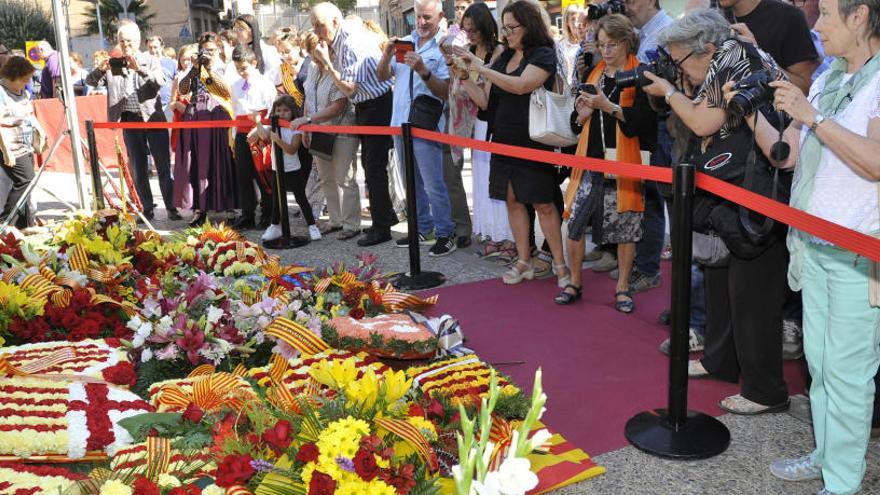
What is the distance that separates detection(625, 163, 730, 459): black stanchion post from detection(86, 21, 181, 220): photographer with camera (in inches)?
270

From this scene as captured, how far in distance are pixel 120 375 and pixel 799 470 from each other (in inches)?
114

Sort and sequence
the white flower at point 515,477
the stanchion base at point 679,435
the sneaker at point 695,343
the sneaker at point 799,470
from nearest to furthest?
the white flower at point 515,477 < the sneaker at point 799,470 < the stanchion base at point 679,435 < the sneaker at point 695,343

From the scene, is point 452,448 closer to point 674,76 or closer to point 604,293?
point 674,76

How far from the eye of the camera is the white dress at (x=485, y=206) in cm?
671

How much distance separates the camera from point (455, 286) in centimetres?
583

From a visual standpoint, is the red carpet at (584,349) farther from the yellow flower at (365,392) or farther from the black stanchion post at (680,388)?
the yellow flower at (365,392)

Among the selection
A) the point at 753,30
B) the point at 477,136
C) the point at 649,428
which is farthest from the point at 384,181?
the point at 649,428

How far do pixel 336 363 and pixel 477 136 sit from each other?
14.4 feet

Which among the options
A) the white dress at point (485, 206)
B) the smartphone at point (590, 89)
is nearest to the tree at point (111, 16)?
the white dress at point (485, 206)

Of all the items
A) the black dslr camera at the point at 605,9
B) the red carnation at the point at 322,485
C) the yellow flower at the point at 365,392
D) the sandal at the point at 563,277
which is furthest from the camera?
the sandal at the point at 563,277

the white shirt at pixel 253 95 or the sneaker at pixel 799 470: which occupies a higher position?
the white shirt at pixel 253 95

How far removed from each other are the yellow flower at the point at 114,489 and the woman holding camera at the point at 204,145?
6.32m

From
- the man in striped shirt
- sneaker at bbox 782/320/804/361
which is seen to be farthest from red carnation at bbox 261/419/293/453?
the man in striped shirt

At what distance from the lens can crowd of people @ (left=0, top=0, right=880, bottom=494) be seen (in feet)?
9.11
